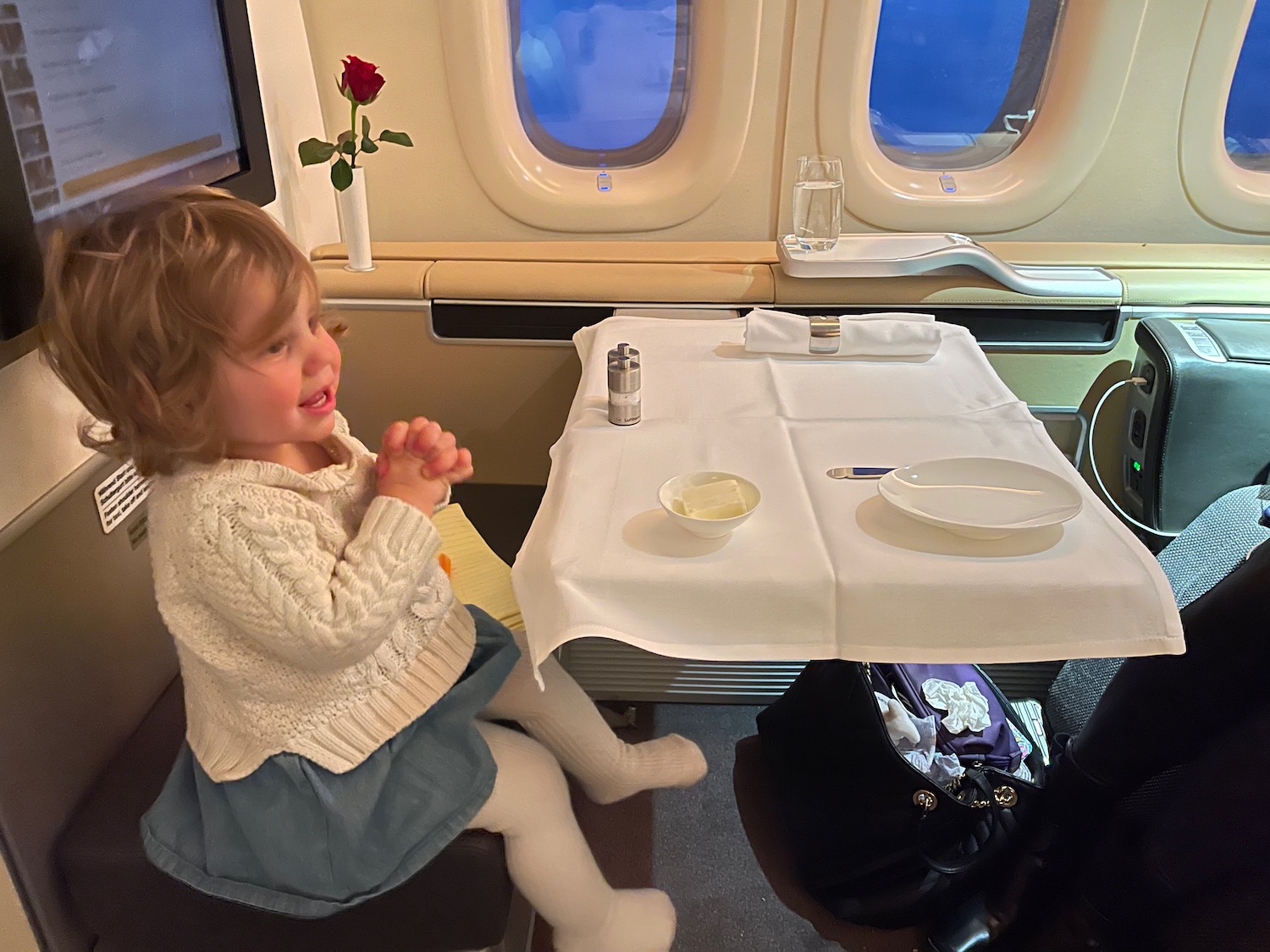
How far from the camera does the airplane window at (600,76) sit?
7.20ft

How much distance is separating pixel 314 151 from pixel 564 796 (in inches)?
56.0

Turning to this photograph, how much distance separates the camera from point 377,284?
6.58 ft

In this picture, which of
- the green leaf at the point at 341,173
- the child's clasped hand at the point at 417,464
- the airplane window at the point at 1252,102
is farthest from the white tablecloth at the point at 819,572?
the airplane window at the point at 1252,102

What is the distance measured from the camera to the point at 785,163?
88.6 inches

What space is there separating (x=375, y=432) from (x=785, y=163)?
120 cm

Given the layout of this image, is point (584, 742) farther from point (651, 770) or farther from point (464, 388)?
point (464, 388)

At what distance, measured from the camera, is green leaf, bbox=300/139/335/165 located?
1.90 m

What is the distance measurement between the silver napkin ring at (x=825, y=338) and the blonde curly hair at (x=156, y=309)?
91cm

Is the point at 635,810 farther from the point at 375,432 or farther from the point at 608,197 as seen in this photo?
the point at 608,197

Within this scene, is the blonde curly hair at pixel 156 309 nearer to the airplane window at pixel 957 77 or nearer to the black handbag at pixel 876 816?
the black handbag at pixel 876 816

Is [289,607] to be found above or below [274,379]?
below

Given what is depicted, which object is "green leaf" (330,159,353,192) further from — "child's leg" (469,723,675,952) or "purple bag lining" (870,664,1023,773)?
"purple bag lining" (870,664,1023,773)

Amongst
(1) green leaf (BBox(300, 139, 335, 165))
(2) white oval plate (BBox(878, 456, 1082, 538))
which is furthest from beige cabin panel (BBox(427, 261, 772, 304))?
(2) white oval plate (BBox(878, 456, 1082, 538))

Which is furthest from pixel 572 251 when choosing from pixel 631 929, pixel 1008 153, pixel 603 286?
pixel 631 929
